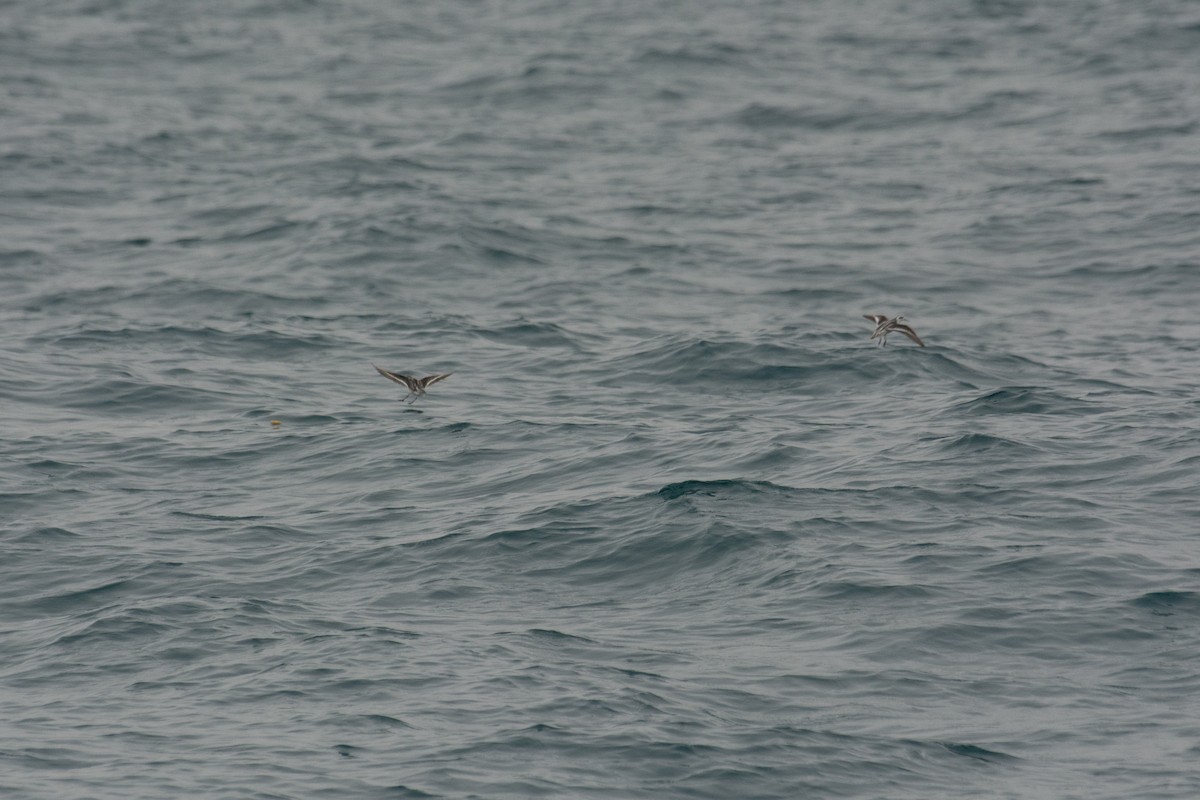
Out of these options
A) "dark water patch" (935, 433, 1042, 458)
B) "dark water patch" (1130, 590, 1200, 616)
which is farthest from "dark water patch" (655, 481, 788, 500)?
"dark water patch" (1130, 590, 1200, 616)

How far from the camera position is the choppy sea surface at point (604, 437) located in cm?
1438

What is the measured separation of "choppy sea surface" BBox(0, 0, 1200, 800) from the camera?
47.2 ft

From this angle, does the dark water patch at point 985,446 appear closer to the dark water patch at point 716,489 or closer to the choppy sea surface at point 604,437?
the choppy sea surface at point 604,437

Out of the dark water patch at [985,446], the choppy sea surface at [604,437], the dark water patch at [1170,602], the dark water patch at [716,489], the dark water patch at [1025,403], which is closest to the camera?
the choppy sea surface at [604,437]

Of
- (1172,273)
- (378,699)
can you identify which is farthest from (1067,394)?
(378,699)

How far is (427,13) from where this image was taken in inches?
2251

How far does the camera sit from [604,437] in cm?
2192

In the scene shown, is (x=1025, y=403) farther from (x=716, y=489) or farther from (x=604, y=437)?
(x=604, y=437)

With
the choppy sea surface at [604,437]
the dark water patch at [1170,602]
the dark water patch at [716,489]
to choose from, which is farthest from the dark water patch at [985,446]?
the dark water patch at [1170,602]

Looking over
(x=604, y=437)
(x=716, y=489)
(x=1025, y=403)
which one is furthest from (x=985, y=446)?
(x=604, y=437)

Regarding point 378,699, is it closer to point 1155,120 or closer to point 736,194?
point 736,194

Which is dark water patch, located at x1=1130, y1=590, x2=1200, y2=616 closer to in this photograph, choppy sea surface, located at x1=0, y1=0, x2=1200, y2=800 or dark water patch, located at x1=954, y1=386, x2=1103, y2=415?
choppy sea surface, located at x1=0, y1=0, x2=1200, y2=800

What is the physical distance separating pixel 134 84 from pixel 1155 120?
26201 mm

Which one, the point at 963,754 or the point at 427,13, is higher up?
the point at 427,13
